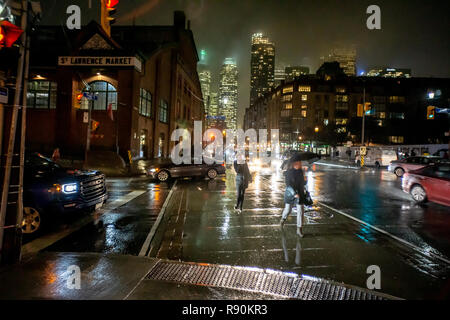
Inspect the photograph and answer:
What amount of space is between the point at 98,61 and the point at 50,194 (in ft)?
66.8

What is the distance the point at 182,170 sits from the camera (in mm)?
16469

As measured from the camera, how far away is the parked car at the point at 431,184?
28.5 ft

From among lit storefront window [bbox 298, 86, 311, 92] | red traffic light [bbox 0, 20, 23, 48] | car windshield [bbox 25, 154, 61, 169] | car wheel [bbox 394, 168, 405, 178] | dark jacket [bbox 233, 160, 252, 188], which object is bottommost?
car wheel [bbox 394, 168, 405, 178]

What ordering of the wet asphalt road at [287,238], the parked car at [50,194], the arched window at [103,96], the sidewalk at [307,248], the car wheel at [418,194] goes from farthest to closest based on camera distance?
the arched window at [103,96], the car wheel at [418,194], the parked car at [50,194], the wet asphalt road at [287,238], the sidewalk at [307,248]

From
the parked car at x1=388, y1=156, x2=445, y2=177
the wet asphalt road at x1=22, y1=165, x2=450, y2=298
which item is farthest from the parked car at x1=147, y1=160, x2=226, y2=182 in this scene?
the parked car at x1=388, y1=156, x2=445, y2=177

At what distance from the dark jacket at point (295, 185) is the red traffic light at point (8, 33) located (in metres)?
5.63

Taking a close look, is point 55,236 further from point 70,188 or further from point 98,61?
point 98,61

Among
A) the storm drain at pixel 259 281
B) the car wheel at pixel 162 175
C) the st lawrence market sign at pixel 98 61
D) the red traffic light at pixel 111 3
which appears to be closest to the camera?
the storm drain at pixel 259 281

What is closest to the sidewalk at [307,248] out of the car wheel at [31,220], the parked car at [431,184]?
the car wheel at [31,220]

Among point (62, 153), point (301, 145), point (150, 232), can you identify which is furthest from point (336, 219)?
point (301, 145)

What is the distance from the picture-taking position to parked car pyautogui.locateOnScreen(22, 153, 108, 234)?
5.84m

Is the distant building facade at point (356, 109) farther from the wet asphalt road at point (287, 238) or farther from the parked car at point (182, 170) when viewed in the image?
the wet asphalt road at point (287, 238)

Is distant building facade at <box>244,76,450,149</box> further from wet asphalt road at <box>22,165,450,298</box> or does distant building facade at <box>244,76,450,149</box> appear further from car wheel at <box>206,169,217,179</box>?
wet asphalt road at <box>22,165,450,298</box>

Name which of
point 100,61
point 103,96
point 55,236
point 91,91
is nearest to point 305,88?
point 103,96
